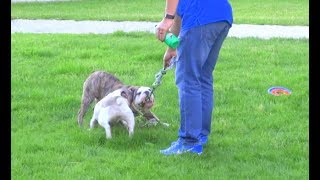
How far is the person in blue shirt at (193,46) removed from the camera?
4.95m

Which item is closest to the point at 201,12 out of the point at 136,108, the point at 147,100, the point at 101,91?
the point at 147,100

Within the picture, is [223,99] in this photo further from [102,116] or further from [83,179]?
[83,179]

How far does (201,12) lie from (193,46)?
0.25 meters

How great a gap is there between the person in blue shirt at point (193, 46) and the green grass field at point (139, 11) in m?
8.06

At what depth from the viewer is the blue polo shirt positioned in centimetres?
494

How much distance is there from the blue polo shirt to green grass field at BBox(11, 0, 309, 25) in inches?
321

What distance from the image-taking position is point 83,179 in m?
4.72

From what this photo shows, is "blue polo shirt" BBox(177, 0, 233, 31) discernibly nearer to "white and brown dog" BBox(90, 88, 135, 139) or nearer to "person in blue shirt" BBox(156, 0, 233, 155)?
"person in blue shirt" BBox(156, 0, 233, 155)

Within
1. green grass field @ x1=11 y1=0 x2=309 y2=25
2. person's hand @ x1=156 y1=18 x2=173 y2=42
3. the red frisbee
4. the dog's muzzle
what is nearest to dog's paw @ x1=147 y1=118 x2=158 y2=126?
the dog's muzzle

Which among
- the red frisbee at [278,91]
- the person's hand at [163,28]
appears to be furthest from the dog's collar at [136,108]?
the red frisbee at [278,91]

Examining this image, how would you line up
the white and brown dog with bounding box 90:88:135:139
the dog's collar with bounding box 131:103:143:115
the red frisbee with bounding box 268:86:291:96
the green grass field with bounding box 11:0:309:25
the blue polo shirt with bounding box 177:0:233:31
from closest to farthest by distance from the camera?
the blue polo shirt with bounding box 177:0:233:31
the white and brown dog with bounding box 90:88:135:139
the dog's collar with bounding box 131:103:143:115
the red frisbee with bounding box 268:86:291:96
the green grass field with bounding box 11:0:309:25

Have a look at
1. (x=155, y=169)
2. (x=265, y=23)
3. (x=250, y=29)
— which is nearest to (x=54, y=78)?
(x=155, y=169)

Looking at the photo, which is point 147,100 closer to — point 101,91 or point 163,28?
point 101,91
